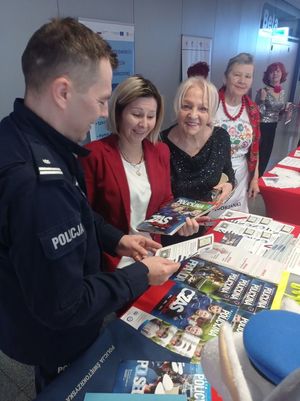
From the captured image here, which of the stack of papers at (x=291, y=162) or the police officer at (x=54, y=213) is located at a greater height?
the police officer at (x=54, y=213)

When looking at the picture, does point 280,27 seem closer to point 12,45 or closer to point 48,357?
point 12,45

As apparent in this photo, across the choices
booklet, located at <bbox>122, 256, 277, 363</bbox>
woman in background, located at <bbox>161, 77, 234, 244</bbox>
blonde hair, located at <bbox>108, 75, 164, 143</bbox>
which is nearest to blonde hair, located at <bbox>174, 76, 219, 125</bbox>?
woman in background, located at <bbox>161, 77, 234, 244</bbox>

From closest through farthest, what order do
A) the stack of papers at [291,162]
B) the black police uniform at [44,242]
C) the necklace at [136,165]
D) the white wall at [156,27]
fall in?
the black police uniform at [44,242] < the necklace at [136,165] < the white wall at [156,27] < the stack of papers at [291,162]

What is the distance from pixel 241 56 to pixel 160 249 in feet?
6.36

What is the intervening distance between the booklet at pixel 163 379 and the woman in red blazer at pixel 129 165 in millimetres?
574

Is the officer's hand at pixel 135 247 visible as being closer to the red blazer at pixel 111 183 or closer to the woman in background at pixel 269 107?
the red blazer at pixel 111 183

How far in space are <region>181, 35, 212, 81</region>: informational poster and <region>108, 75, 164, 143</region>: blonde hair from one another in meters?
2.45

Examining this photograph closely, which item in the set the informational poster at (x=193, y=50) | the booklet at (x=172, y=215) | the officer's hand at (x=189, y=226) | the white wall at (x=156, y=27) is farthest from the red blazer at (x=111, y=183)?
the informational poster at (x=193, y=50)

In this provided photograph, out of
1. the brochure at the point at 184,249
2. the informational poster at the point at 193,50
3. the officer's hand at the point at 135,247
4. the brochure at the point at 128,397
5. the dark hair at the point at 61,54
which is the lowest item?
the brochure at the point at 128,397

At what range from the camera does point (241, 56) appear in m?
2.40

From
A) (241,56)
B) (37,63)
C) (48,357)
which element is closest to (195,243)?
(48,357)

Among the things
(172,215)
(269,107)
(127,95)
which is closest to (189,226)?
(172,215)

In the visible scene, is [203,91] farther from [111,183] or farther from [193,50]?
[193,50]

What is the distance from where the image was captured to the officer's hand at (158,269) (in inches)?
37.2
